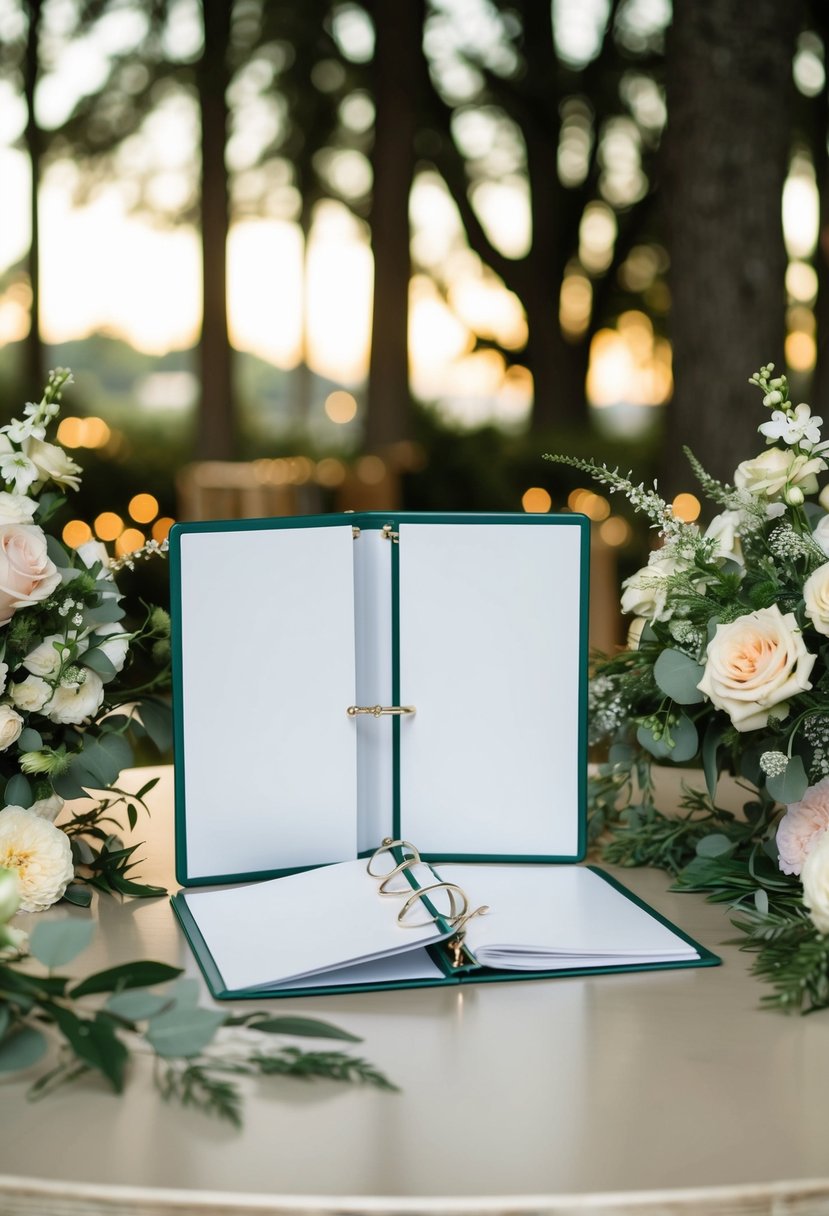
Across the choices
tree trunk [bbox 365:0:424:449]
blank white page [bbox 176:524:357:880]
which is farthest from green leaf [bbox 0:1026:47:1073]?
tree trunk [bbox 365:0:424:449]

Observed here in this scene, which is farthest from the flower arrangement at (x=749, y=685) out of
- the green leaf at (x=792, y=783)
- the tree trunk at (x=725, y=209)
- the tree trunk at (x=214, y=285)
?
the tree trunk at (x=214, y=285)

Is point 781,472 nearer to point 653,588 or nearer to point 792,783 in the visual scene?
point 653,588

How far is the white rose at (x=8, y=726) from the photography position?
113cm

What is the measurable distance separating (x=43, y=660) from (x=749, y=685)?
646mm

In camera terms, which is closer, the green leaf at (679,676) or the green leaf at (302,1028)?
the green leaf at (302,1028)

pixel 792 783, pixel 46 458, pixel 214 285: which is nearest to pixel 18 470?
pixel 46 458

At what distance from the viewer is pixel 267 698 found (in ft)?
4.08

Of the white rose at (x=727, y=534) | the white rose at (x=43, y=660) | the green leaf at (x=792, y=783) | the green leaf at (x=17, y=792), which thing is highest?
Answer: the white rose at (x=727, y=534)

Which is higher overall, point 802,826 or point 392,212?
point 392,212

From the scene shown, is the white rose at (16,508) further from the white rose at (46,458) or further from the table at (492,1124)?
the table at (492,1124)

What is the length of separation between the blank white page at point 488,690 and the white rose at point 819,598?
0.27 meters

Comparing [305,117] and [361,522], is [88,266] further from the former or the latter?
[361,522]

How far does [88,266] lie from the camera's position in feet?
31.3

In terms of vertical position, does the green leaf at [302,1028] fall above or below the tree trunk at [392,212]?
below
